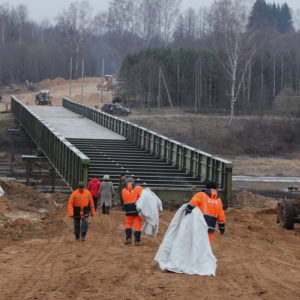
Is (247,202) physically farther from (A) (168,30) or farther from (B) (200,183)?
(A) (168,30)

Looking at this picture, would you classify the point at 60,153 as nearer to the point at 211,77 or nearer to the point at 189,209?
the point at 189,209

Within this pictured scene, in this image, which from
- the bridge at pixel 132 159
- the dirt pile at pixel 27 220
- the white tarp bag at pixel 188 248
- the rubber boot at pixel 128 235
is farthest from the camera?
the bridge at pixel 132 159

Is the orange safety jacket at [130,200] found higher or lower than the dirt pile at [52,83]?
lower

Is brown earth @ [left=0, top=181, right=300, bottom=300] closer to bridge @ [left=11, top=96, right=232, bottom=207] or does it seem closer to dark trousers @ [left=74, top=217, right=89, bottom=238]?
dark trousers @ [left=74, top=217, right=89, bottom=238]

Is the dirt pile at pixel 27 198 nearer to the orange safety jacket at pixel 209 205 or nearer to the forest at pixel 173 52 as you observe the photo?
the orange safety jacket at pixel 209 205

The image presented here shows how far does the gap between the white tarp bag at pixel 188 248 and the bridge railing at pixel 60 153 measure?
1141 cm

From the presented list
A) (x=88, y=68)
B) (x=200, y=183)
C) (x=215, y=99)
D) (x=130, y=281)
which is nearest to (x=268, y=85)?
(x=215, y=99)

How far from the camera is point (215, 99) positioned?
8256 cm

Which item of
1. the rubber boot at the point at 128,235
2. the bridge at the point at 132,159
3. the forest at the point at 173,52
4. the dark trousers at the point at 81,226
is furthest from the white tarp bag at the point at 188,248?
the forest at the point at 173,52

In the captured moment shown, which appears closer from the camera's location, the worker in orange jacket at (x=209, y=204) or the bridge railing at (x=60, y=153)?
the worker in orange jacket at (x=209, y=204)

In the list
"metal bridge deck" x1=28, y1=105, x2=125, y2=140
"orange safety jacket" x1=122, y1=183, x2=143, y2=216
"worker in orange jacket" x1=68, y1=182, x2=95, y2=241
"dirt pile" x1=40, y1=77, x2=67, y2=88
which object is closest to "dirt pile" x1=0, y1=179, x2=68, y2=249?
"worker in orange jacket" x1=68, y1=182, x2=95, y2=241

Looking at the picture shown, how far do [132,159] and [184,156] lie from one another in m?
2.65

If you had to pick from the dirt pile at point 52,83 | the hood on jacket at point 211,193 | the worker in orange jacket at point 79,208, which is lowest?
the worker in orange jacket at point 79,208

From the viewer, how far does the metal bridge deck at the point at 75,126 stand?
3547 cm
